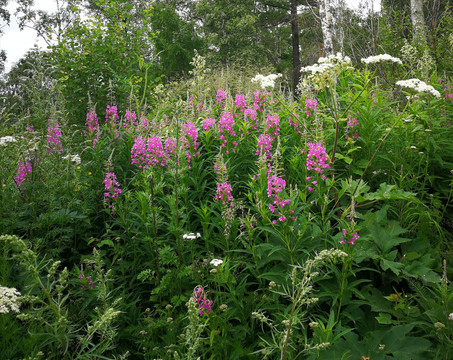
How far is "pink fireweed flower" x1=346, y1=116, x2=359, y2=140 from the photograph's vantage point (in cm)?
342

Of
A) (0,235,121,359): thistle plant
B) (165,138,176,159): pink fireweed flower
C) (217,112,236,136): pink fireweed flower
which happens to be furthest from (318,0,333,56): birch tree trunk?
(0,235,121,359): thistle plant

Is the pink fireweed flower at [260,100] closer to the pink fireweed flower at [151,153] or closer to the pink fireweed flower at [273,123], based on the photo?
the pink fireweed flower at [273,123]

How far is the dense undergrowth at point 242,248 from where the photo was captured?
208 cm

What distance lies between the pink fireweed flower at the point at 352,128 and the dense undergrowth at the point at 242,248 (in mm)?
22

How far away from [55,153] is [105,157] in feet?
1.73

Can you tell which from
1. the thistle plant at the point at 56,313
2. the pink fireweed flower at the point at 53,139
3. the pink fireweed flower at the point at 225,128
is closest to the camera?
the thistle plant at the point at 56,313

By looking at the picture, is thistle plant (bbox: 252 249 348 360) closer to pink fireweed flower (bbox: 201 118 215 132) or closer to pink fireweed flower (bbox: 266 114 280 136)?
pink fireweed flower (bbox: 266 114 280 136)

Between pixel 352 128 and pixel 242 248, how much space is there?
169 cm

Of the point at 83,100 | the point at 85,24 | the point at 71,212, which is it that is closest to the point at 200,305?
the point at 71,212

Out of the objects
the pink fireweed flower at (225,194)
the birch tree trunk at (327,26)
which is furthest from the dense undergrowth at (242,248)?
the birch tree trunk at (327,26)

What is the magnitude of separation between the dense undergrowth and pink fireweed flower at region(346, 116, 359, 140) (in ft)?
0.07

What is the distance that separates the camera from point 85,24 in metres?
6.45

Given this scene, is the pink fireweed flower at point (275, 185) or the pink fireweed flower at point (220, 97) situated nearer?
the pink fireweed flower at point (275, 185)

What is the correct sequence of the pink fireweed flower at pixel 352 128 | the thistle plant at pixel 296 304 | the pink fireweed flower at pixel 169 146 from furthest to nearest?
1. the pink fireweed flower at pixel 352 128
2. the pink fireweed flower at pixel 169 146
3. the thistle plant at pixel 296 304
